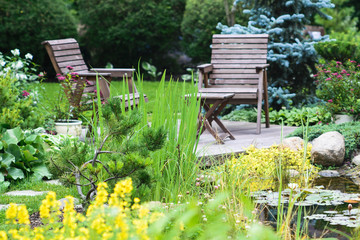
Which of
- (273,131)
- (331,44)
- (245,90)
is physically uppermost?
(331,44)

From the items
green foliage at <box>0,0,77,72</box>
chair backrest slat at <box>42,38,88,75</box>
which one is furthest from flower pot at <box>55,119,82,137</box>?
green foliage at <box>0,0,77,72</box>

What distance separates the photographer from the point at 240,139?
17.4ft

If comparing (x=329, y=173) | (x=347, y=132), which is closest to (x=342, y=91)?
(x=347, y=132)

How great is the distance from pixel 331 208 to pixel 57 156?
74.6 inches

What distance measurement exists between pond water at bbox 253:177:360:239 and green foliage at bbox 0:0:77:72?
358 inches

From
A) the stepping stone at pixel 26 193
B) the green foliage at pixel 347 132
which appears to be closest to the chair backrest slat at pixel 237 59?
the green foliage at pixel 347 132

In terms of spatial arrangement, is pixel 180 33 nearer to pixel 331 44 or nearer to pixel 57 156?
pixel 331 44

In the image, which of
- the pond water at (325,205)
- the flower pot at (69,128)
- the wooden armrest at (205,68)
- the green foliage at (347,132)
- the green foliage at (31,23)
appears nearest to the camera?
the pond water at (325,205)

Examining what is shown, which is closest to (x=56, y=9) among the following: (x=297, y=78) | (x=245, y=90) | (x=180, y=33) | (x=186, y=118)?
(x=180, y=33)

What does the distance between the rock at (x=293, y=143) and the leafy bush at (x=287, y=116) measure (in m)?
1.31

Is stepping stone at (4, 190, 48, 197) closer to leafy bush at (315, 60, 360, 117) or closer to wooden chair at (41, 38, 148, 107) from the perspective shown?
wooden chair at (41, 38, 148, 107)

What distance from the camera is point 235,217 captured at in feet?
9.00

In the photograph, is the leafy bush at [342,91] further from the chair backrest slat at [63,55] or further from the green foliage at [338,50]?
the chair backrest slat at [63,55]

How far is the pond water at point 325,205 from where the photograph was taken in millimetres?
3055
